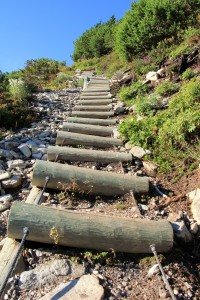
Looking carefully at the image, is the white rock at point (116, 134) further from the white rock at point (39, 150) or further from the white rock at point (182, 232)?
the white rock at point (182, 232)

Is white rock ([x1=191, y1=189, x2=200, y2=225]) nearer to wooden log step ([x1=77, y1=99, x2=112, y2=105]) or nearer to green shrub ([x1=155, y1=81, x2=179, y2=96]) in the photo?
green shrub ([x1=155, y1=81, x2=179, y2=96])

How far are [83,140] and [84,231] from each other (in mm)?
3653

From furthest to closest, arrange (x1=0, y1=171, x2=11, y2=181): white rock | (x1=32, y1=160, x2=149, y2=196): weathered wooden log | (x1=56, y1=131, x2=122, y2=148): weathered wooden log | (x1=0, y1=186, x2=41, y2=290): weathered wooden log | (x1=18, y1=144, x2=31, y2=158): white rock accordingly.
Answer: (x1=56, y1=131, x2=122, y2=148): weathered wooden log, (x1=18, y1=144, x2=31, y2=158): white rock, (x1=0, y1=171, x2=11, y2=181): white rock, (x1=32, y1=160, x2=149, y2=196): weathered wooden log, (x1=0, y1=186, x2=41, y2=290): weathered wooden log

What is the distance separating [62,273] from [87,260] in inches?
14.0

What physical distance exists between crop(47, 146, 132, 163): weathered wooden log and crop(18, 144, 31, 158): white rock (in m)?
0.68

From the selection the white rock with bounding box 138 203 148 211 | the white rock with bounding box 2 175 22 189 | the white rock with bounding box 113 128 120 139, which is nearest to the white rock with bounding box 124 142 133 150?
the white rock with bounding box 113 128 120 139

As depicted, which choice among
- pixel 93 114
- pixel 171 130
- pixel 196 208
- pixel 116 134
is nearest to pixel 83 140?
pixel 116 134

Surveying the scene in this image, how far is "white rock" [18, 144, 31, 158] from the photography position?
6539 millimetres

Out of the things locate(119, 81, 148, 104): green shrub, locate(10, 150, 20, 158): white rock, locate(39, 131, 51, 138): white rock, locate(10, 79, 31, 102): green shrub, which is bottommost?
locate(10, 150, 20, 158): white rock

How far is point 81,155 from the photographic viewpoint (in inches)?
242

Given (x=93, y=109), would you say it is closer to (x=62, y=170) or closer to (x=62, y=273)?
(x=62, y=170)

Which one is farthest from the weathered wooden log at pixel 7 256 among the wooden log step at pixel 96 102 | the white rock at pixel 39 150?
the wooden log step at pixel 96 102

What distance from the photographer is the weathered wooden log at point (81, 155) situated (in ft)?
19.8

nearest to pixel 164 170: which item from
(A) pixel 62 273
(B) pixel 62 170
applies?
(B) pixel 62 170
